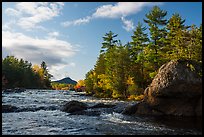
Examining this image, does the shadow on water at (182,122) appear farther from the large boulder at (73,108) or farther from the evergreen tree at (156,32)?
the evergreen tree at (156,32)

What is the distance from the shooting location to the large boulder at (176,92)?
63.6ft

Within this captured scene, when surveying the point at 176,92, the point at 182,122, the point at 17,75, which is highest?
the point at 17,75

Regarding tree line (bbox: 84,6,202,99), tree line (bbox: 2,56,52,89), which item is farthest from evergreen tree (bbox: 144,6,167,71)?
tree line (bbox: 2,56,52,89)

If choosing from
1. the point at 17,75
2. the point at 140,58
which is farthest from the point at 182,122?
the point at 17,75

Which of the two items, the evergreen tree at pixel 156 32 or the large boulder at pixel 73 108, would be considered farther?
the evergreen tree at pixel 156 32

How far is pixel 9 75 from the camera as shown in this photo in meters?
92.6

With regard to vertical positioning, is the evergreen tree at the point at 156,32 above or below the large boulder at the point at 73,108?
above

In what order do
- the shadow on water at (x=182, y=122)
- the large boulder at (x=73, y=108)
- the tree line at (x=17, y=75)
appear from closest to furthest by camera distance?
the shadow on water at (x=182, y=122), the large boulder at (x=73, y=108), the tree line at (x=17, y=75)

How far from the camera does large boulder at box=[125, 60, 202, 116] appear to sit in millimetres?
19375

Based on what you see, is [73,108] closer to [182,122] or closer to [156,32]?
[182,122]

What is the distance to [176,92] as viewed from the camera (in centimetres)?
1980

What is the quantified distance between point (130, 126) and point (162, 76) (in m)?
6.66

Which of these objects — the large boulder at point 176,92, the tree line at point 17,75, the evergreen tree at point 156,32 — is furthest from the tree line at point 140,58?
the tree line at point 17,75

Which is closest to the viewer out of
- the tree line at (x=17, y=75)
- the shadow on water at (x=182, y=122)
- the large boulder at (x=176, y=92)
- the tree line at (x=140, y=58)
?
the shadow on water at (x=182, y=122)
